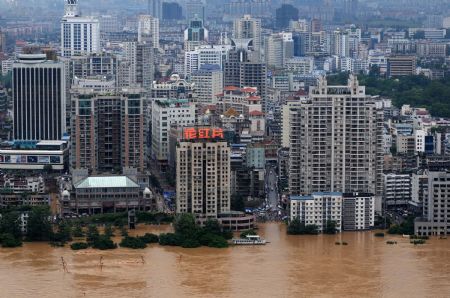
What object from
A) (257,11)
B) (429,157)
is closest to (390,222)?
(429,157)

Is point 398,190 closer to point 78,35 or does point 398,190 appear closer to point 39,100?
point 39,100

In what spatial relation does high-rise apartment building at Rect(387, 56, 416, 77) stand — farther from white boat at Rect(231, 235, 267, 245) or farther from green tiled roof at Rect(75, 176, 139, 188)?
white boat at Rect(231, 235, 267, 245)

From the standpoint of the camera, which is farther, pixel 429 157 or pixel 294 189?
pixel 429 157

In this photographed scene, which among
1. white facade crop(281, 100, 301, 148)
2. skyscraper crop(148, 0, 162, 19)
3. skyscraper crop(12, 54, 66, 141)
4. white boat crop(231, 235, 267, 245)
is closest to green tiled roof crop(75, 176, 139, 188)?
white boat crop(231, 235, 267, 245)

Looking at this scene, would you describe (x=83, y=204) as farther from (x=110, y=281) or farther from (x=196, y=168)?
(x=110, y=281)

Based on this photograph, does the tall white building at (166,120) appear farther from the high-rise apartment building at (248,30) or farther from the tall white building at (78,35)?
the high-rise apartment building at (248,30)

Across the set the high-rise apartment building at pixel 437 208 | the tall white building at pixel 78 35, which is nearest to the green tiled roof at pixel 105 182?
the high-rise apartment building at pixel 437 208
